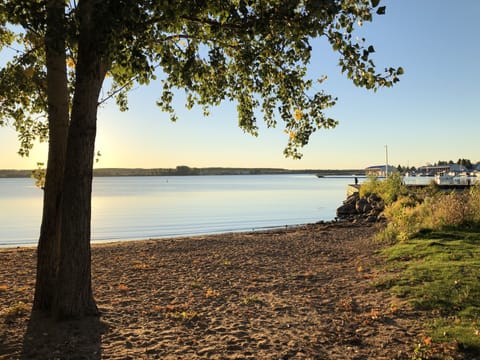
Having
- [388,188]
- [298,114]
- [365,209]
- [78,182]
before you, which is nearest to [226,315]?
[78,182]

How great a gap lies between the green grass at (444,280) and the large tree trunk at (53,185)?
531cm

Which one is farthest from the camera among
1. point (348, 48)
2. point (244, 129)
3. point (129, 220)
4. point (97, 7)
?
point (129, 220)

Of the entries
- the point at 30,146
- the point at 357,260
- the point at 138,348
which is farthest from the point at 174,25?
the point at 357,260

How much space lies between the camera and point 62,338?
16.5ft

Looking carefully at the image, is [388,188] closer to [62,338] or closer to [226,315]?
[226,315]

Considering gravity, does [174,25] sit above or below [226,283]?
above

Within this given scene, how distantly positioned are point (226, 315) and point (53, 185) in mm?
3248

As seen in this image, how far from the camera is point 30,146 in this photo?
985cm

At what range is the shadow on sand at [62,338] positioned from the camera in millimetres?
4629

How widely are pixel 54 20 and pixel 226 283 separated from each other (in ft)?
19.2

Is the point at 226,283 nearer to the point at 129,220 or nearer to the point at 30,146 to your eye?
the point at 30,146

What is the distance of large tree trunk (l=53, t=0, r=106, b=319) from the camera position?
17.8ft

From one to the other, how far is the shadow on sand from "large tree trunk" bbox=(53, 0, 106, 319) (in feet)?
0.79

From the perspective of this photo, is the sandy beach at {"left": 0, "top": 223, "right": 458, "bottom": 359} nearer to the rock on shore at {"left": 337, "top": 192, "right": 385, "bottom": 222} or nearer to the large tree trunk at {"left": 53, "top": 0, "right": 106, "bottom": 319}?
the large tree trunk at {"left": 53, "top": 0, "right": 106, "bottom": 319}
